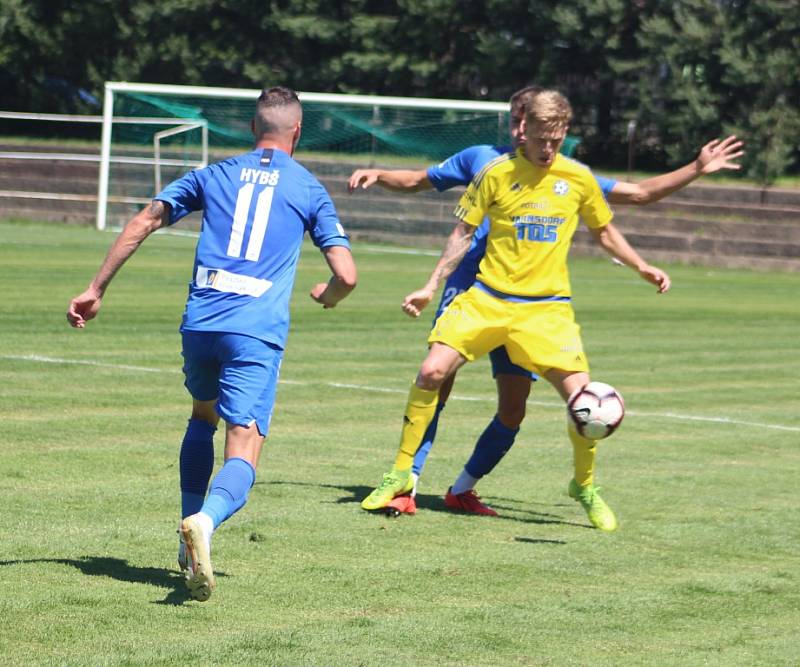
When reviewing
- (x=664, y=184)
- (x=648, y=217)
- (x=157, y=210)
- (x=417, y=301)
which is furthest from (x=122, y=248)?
(x=648, y=217)

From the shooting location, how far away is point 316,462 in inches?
358

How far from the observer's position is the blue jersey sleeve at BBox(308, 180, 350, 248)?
20.0 ft

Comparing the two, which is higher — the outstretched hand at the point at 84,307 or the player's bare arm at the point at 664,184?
the player's bare arm at the point at 664,184

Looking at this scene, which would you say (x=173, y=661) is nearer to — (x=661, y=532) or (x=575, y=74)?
(x=661, y=532)

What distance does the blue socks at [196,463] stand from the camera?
6.25m

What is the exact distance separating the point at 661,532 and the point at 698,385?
6.26m

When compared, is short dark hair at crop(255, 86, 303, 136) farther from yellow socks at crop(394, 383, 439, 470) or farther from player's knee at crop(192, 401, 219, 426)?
yellow socks at crop(394, 383, 439, 470)

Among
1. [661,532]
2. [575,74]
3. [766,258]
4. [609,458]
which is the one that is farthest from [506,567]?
[575,74]

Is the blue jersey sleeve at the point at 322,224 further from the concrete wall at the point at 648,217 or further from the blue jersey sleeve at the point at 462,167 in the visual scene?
the concrete wall at the point at 648,217

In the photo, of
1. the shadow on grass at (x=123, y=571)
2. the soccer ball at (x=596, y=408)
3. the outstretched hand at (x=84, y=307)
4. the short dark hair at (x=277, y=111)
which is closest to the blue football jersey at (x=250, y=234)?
the short dark hair at (x=277, y=111)

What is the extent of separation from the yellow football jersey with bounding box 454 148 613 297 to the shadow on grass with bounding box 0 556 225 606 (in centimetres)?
240

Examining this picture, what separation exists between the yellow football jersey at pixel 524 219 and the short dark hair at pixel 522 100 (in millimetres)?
206

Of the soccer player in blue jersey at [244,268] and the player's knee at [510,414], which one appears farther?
the player's knee at [510,414]

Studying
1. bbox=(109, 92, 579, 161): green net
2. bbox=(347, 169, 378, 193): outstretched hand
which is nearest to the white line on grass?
bbox=(347, 169, 378, 193): outstretched hand
